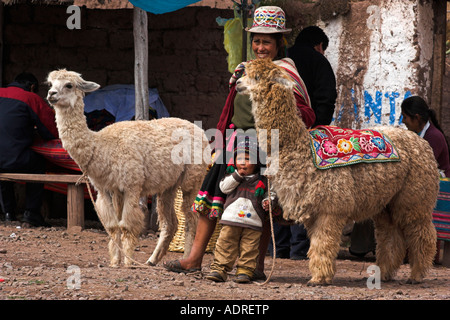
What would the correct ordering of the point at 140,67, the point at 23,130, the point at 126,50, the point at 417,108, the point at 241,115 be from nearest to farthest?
the point at 241,115, the point at 417,108, the point at 140,67, the point at 23,130, the point at 126,50

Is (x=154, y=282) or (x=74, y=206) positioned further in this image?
(x=74, y=206)

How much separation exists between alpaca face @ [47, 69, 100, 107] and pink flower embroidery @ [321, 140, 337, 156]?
2.14 metres

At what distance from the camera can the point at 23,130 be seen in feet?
27.8

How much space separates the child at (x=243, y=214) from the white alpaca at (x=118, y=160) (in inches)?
43.4

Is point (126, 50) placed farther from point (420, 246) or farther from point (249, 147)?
point (420, 246)

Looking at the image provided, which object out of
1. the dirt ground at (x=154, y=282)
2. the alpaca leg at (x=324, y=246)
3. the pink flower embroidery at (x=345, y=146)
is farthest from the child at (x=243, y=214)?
the pink flower embroidery at (x=345, y=146)

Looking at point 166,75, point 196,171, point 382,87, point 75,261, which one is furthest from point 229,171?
point 166,75

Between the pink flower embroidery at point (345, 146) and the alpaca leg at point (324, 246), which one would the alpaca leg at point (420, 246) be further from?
the pink flower embroidery at point (345, 146)

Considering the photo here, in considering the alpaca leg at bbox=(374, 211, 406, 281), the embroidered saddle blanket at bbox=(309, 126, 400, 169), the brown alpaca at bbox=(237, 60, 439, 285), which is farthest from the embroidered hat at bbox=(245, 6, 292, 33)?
the alpaca leg at bbox=(374, 211, 406, 281)

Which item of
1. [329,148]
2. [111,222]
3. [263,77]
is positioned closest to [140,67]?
[111,222]

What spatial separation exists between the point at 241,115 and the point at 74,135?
61.5 inches

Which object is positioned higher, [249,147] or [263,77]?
[263,77]

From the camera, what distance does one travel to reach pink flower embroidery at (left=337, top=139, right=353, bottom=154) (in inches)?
198

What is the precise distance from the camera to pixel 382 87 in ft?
25.4
